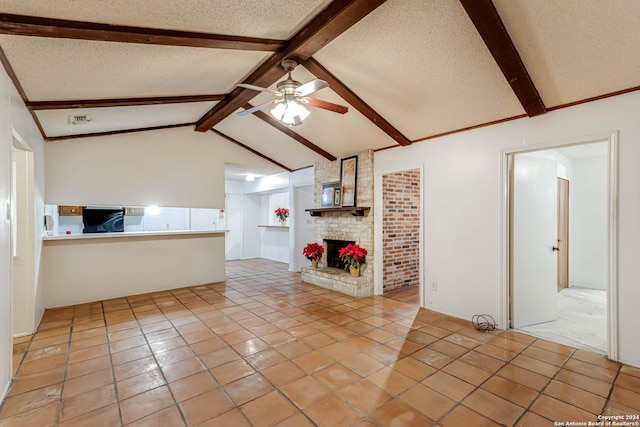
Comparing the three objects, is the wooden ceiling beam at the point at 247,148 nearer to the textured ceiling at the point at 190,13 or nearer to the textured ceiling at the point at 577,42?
the textured ceiling at the point at 190,13

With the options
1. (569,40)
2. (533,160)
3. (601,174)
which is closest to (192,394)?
(569,40)

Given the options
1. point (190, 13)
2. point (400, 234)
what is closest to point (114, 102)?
point (190, 13)

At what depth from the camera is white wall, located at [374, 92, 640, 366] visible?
98.9 inches

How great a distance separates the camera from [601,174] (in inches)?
202

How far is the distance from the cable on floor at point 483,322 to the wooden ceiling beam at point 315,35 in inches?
132

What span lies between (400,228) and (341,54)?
3.18 m

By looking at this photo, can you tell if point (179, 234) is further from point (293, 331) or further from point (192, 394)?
point (192, 394)

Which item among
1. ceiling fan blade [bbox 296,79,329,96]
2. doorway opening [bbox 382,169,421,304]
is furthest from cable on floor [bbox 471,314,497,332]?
ceiling fan blade [bbox 296,79,329,96]

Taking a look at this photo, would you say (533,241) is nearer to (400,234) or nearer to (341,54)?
(400,234)

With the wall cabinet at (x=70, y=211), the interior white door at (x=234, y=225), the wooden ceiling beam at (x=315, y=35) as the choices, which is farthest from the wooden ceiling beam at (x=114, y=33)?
the interior white door at (x=234, y=225)

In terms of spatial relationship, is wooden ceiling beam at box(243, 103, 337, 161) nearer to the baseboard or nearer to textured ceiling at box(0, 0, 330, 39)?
textured ceiling at box(0, 0, 330, 39)

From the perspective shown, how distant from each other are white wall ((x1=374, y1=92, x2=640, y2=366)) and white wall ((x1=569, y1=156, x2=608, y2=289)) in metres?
3.28

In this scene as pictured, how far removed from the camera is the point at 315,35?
96.4 inches

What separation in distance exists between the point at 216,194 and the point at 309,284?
8.07ft
